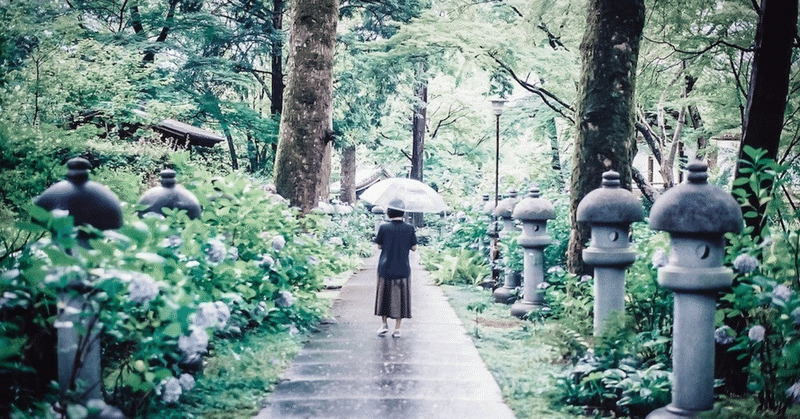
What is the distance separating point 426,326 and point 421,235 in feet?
65.4

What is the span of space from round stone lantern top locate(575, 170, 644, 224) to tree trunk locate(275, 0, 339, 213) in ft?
17.9

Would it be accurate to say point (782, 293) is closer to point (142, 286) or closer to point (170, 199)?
point (142, 286)

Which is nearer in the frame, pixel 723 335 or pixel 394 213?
pixel 723 335

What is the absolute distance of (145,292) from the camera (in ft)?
8.82

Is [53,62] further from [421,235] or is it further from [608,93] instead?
[421,235]

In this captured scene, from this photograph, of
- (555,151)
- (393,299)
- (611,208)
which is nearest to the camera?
(611,208)

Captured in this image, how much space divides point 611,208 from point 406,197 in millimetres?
3448

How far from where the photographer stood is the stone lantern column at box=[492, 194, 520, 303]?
10148 millimetres

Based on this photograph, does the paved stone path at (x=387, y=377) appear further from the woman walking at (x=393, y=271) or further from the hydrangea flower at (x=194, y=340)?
the hydrangea flower at (x=194, y=340)

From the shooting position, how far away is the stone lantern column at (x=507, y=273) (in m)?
10.1

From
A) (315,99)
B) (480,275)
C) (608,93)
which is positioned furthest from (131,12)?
(608,93)

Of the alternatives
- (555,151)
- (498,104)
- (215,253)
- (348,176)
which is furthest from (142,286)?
(348,176)

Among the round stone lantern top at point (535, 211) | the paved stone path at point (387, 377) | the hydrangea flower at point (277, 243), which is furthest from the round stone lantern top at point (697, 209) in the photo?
the round stone lantern top at point (535, 211)

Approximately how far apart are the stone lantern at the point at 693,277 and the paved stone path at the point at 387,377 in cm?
127
